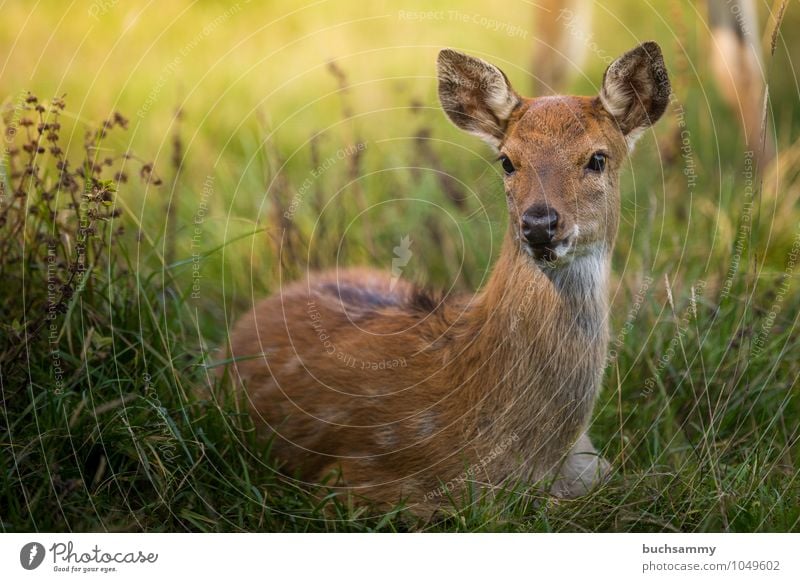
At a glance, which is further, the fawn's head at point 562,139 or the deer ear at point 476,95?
the deer ear at point 476,95

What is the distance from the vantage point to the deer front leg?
194 inches

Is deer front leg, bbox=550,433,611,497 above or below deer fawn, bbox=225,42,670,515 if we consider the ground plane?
below

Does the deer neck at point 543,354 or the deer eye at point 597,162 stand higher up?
the deer eye at point 597,162

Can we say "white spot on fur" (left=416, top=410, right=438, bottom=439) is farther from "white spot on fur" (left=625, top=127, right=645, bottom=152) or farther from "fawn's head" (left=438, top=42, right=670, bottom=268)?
"white spot on fur" (left=625, top=127, right=645, bottom=152)

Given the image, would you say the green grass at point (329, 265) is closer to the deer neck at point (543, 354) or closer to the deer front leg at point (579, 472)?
the deer front leg at point (579, 472)

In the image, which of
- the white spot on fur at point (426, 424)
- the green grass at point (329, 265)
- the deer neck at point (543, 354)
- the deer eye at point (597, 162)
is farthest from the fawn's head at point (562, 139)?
the white spot on fur at point (426, 424)

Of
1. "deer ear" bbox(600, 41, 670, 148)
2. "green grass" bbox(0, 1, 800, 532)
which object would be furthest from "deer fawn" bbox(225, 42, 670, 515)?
"green grass" bbox(0, 1, 800, 532)

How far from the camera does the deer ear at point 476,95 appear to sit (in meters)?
4.98

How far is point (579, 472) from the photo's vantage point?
5.03 metres

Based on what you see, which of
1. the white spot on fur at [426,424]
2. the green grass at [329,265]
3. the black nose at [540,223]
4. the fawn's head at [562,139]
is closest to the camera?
the black nose at [540,223]

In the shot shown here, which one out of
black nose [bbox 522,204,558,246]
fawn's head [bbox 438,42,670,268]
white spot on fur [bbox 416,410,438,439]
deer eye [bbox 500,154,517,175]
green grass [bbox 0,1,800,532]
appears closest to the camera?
black nose [bbox 522,204,558,246]

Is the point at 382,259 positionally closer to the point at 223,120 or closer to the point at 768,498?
the point at 223,120

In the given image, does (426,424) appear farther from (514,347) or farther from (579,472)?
(579,472)

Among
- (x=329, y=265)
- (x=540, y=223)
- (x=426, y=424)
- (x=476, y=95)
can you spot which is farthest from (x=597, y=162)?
(x=329, y=265)
